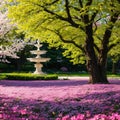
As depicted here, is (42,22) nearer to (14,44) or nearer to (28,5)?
(28,5)

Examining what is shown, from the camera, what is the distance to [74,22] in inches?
819

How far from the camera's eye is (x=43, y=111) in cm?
1043

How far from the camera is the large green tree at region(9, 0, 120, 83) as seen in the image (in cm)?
1948

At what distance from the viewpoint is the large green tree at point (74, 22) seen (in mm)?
19484

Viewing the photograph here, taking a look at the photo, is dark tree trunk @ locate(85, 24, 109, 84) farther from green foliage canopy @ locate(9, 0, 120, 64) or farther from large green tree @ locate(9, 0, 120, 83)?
green foliage canopy @ locate(9, 0, 120, 64)

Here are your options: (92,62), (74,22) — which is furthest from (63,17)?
(92,62)

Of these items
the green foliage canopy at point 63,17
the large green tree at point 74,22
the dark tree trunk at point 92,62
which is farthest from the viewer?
the dark tree trunk at point 92,62

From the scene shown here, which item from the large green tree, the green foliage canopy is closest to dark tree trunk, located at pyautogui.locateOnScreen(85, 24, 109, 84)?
the large green tree

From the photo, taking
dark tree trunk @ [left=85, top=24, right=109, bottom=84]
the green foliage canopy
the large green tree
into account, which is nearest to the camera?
the green foliage canopy

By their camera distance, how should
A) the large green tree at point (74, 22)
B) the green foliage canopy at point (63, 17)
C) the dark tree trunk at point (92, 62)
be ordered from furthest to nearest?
the dark tree trunk at point (92, 62)
the large green tree at point (74, 22)
the green foliage canopy at point (63, 17)

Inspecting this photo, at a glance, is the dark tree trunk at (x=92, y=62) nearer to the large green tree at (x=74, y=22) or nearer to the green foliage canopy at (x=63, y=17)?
the large green tree at (x=74, y=22)

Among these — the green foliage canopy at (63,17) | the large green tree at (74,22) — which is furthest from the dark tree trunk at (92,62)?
the green foliage canopy at (63,17)

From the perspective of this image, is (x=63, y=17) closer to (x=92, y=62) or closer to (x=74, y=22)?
(x=74, y=22)

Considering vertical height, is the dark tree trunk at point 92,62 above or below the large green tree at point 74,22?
below
